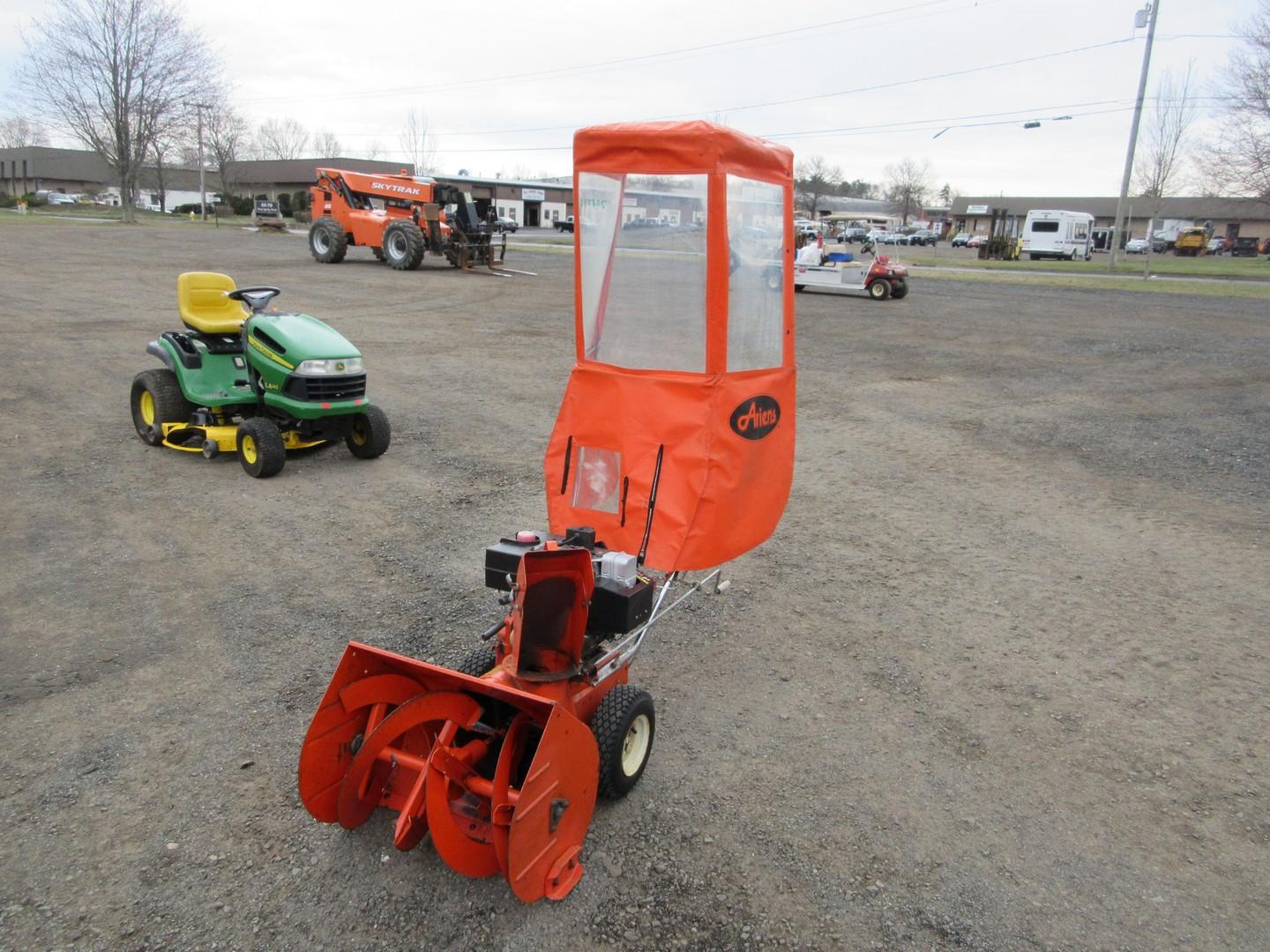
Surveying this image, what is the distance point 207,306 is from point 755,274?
5.52 metres

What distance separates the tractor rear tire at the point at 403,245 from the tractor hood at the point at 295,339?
15.6m

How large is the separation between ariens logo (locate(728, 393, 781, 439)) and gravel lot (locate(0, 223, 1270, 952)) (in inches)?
49.2

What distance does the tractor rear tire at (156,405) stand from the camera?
7145 mm

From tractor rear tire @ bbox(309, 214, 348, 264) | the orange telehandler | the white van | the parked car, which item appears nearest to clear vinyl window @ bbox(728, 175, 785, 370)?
the orange telehandler

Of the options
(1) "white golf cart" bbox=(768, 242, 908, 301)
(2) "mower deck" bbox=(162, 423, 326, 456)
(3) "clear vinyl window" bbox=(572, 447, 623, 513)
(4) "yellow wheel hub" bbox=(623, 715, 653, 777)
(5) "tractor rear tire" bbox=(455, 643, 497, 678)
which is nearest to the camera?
(4) "yellow wheel hub" bbox=(623, 715, 653, 777)

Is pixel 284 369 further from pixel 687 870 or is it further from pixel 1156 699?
pixel 1156 699

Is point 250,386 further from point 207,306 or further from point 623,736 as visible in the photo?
point 623,736

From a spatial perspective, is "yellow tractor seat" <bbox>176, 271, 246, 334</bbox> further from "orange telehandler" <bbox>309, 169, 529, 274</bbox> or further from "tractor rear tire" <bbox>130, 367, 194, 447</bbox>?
"orange telehandler" <bbox>309, 169, 529, 274</bbox>

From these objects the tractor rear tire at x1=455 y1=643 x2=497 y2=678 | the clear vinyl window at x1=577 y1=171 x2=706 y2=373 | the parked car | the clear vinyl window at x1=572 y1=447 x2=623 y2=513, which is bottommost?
the tractor rear tire at x1=455 y1=643 x2=497 y2=678

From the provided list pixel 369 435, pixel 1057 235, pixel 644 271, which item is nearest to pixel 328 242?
pixel 369 435

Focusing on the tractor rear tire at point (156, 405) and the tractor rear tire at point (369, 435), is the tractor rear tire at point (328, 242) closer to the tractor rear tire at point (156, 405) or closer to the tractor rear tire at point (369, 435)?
the tractor rear tire at point (156, 405)

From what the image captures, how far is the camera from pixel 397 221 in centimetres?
2225

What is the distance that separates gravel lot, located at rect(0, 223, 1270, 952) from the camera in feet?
9.01

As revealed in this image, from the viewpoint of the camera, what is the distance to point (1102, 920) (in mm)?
2773
